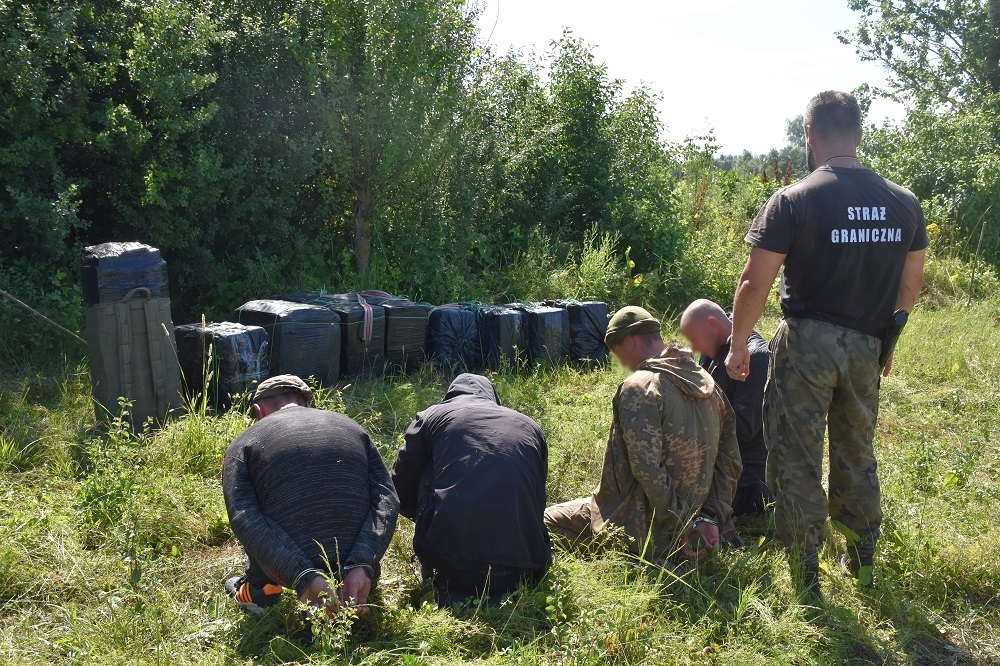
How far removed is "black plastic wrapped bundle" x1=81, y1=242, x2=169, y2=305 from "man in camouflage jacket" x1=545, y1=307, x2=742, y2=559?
3.00m

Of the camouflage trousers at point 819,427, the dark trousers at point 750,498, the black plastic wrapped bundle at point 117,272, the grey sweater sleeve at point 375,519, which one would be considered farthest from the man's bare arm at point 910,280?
the black plastic wrapped bundle at point 117,272

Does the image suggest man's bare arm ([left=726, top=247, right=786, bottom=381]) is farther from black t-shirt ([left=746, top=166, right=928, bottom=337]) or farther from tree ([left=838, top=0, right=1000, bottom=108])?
tree ([left=838, top=0, right=1000, bottom=108])

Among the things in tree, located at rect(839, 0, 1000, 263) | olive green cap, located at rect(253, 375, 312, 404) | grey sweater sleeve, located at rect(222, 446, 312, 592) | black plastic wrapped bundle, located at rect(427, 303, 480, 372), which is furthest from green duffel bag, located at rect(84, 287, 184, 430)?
tree, located at rect(839, 0, 1000, 263)

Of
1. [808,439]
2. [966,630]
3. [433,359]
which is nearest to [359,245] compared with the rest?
[433,359]

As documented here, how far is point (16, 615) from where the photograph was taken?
10.8 ft

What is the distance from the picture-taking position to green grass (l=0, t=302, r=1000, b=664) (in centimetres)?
298

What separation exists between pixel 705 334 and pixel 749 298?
86 centimetres

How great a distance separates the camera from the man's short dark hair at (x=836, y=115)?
3467 mm

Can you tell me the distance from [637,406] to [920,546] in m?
1.57

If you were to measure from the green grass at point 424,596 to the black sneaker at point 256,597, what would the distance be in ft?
0.19

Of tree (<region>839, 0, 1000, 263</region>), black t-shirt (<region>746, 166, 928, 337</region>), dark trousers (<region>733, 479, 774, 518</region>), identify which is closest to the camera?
black t-shirt (<region>746, 166, 928, 337</region>)

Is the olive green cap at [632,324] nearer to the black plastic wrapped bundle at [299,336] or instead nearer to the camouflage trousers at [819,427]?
the camouflage trousers at [819,427]

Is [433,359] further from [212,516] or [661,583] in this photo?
[661,583]

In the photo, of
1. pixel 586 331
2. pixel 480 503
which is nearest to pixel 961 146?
pixel 586 331
